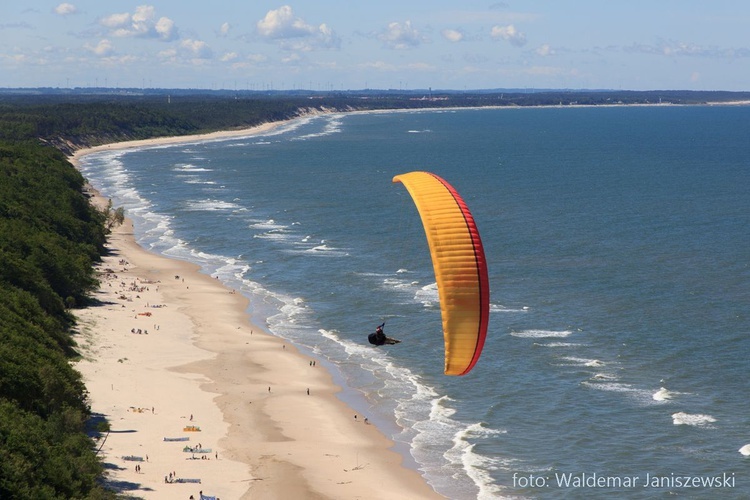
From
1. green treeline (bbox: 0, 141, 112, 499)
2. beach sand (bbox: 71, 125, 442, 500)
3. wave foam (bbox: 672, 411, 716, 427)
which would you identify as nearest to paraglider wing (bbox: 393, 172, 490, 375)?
beach sand (bbox: 71, 125, 442, 500)

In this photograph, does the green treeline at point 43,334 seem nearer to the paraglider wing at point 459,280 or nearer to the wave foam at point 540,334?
the paraglider wing at point 459,280

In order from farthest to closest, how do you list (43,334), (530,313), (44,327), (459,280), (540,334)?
(530,313)
(540,334)
(44,327)
(43,334)
(459,280)

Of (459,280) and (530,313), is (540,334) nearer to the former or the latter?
(530,313)

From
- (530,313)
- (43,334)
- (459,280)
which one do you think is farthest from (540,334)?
(459,280)

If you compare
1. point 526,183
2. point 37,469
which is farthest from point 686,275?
point 526,183

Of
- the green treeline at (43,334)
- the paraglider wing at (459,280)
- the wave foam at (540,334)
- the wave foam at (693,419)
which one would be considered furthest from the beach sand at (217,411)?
the wave foam at (693,419)

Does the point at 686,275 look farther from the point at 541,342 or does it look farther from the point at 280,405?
the point at 280,405
